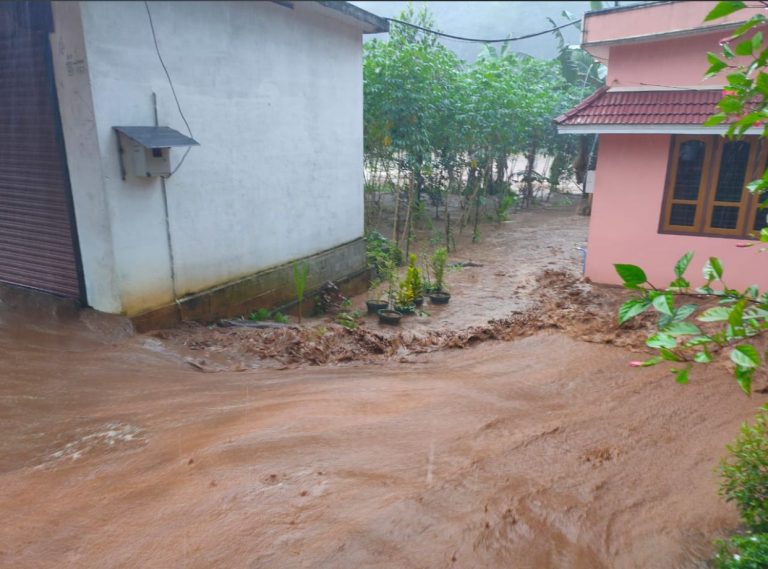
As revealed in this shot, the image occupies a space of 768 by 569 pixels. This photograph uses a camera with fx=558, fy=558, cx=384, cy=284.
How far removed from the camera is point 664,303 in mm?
1924

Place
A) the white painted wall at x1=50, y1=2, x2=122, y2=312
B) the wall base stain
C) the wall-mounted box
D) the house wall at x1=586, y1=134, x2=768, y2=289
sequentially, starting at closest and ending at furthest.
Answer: the white painted wall at x1=50, y1=2, x2=122, y2=312
the wall-mounted box
the wall base stain
the house wall at x1=586, y1=134, x2=768, y2=289

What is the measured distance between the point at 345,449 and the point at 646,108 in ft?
22.5

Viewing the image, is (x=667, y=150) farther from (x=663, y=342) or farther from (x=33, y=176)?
(x=33, y=176)

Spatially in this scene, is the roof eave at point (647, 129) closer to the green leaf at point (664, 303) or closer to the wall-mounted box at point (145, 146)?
the wall-mounted box at point (145, 146)

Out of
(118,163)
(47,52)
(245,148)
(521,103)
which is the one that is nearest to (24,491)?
(118,163)

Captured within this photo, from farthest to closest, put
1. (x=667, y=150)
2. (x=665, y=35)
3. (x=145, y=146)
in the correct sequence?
1. (x=667, y=150)
2. (x=665, y=35)
3. (x=145, y=146)

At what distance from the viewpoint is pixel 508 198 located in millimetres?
16672

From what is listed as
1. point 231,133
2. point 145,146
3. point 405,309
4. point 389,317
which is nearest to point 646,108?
point 405,309

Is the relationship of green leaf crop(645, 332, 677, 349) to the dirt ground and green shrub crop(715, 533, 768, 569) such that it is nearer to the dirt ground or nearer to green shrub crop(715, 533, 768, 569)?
green shrub crop(715, 533, 768, 569)

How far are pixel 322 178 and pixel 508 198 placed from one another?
9453 millimetres

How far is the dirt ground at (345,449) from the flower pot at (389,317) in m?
1.12

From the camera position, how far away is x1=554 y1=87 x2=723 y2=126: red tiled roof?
7625mm

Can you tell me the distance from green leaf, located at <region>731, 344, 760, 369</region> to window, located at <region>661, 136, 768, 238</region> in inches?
273

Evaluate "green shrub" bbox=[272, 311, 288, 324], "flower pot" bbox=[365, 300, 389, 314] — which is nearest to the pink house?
"flower pot" bbox=[365, 300, 389, 314]
